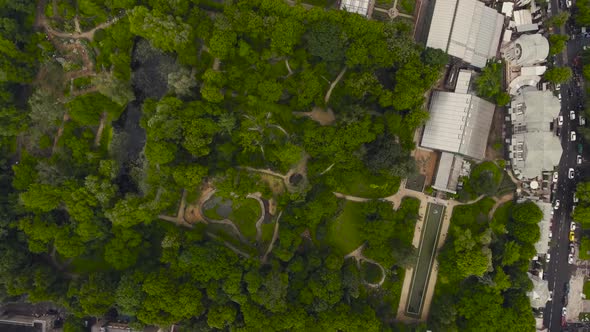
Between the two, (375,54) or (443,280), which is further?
(443,280)

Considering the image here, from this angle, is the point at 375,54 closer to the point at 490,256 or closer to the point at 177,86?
the point at 177,86

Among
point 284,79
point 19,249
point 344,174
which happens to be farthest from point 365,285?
point 19,249

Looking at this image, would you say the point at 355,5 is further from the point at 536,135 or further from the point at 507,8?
the point at 536,135

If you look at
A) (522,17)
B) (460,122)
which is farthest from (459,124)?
(522,17)

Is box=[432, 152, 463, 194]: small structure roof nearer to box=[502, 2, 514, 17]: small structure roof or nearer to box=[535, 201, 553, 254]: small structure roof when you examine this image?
box=[535, 201, 553, 254]: small structure roof

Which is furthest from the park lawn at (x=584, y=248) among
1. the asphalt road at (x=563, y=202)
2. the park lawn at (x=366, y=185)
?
the park lawn at (x=366, y=185)

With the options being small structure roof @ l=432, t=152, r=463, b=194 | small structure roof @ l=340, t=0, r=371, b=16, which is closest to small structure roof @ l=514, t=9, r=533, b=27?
small structure roof @ l=432, t=152, r=463, b=194
